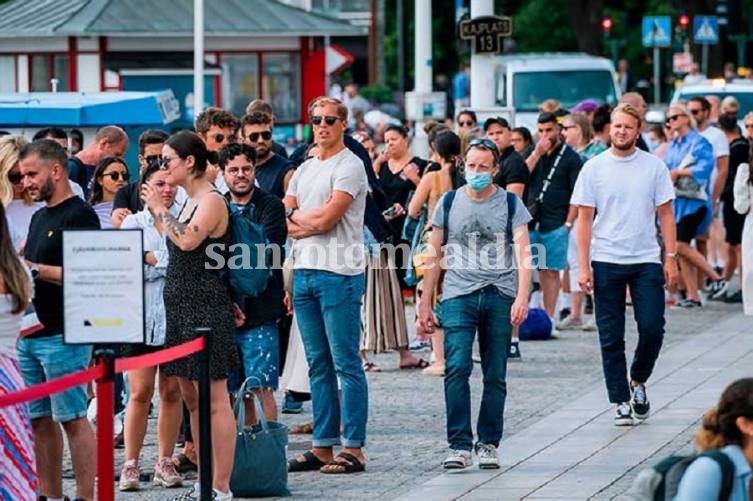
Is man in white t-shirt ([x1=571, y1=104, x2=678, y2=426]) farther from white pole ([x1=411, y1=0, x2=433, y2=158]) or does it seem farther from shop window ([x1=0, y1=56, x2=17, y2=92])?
shop window ([x1=0, y1=56, x2=17, y2=92])

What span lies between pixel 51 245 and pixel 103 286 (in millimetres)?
1105

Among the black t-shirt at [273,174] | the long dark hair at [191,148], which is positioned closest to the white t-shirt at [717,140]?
the black t-shirt at [273,174]

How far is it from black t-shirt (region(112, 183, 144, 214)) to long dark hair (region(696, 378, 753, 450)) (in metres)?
5.32

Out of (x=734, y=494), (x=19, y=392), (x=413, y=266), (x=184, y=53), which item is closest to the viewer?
(x=734, y=494)

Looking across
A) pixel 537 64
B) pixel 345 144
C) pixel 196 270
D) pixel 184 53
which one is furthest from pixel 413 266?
pixel 184 53

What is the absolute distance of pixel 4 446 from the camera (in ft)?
27.2

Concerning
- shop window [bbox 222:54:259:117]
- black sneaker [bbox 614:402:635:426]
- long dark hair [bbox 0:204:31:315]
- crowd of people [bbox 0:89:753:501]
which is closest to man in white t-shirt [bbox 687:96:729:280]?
crowd of people [bbox 0:89:753:501]

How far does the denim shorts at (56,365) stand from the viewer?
9273mm

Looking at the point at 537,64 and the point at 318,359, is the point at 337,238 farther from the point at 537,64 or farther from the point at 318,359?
the point at 537,64

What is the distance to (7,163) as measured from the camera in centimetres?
973

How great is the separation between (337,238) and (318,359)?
670 mm

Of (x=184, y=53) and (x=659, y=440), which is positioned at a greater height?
(x=184, y=53)

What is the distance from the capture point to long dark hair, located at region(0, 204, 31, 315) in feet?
26.8

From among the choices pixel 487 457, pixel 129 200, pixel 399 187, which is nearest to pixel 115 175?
pixel 129 200
